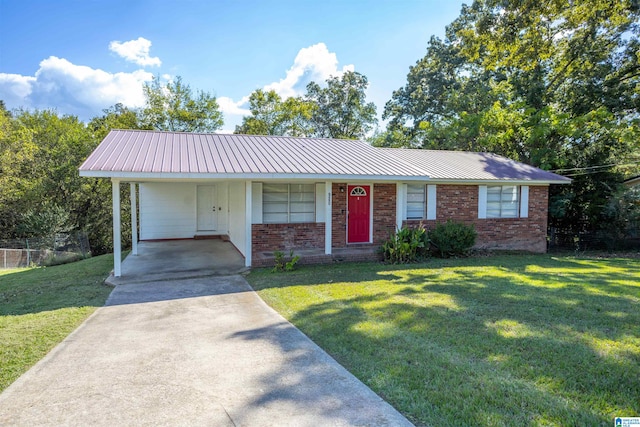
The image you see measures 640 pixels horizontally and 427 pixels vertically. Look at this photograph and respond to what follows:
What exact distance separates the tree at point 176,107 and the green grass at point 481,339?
2284cm

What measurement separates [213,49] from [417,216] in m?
10.7

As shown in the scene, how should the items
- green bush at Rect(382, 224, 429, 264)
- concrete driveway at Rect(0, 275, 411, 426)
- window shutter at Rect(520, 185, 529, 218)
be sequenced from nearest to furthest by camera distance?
concrete driveway at Rect(0, 275, 411, 426)
green bush at Rect(382, 224, 429, 264)
window shutter at Rect(520, 185, 529, 218)

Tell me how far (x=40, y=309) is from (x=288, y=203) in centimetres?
599

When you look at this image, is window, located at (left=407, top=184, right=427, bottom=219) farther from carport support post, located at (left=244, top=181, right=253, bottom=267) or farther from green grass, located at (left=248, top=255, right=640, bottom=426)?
carport support post, located at (left=244, top=181, right=253, bottom=267)

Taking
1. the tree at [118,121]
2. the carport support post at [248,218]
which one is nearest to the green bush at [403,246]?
the carport support post at [248,218]

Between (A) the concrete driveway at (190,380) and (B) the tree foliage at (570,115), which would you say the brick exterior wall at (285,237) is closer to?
(A) the concrete driveway at (190,380)

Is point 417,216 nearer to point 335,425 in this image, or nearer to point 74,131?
point 335,425

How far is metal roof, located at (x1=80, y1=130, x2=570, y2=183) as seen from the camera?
835 cm

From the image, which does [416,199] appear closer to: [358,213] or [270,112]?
[358,213]

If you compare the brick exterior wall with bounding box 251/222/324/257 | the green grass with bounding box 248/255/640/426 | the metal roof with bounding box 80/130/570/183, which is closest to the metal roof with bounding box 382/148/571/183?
the metal roof with bounding box 80/130/570/183

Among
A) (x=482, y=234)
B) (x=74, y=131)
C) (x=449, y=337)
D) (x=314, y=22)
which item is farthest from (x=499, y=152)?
(x=74, y=131)

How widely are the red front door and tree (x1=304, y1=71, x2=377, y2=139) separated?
22750 mm

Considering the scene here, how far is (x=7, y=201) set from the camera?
61.1 ft

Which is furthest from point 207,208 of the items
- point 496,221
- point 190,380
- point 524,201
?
point 190,380
